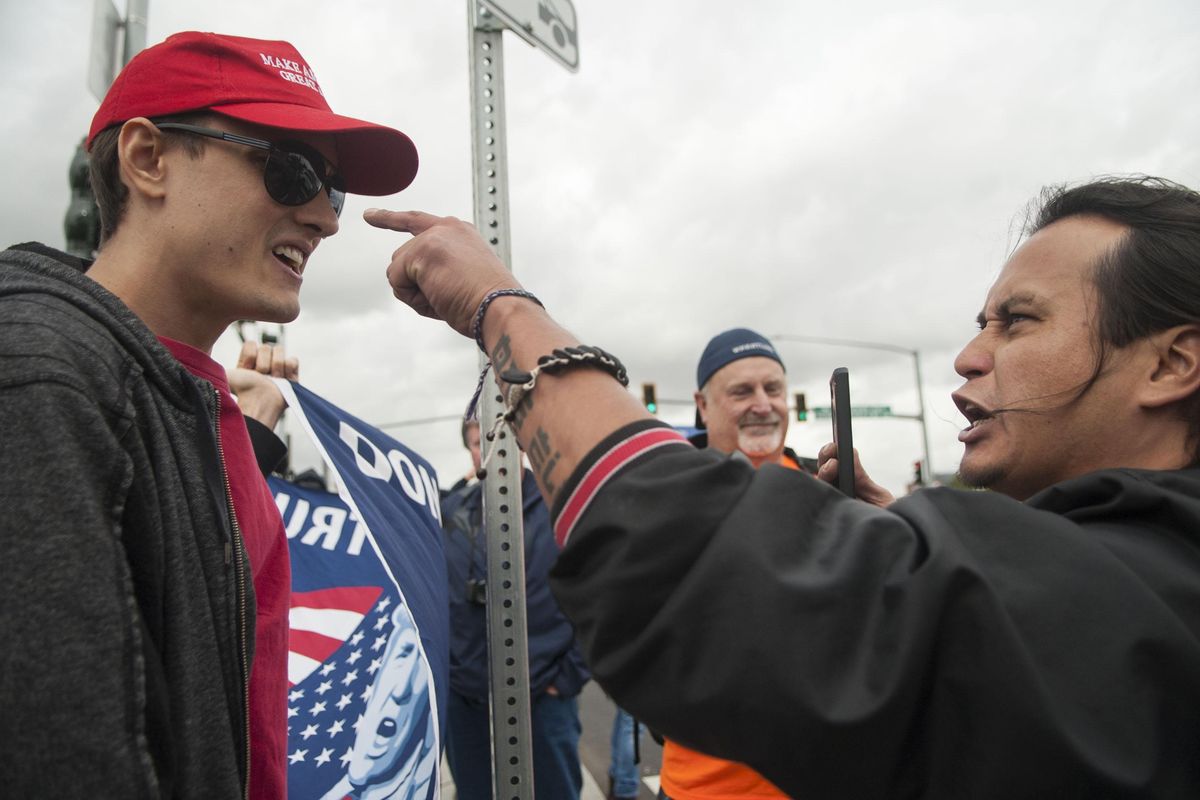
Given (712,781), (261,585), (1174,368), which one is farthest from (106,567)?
(712,781)

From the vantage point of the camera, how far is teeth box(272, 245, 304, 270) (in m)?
1.76

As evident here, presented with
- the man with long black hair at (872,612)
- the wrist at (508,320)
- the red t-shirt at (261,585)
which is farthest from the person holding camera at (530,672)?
the man with long black hair at (872,612)

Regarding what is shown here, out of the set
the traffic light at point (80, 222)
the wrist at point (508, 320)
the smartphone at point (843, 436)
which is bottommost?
the smartphone at point (843, 436)

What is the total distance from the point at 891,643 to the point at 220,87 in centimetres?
165

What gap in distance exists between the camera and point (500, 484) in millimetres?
1763

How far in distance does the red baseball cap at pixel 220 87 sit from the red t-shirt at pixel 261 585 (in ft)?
1.62

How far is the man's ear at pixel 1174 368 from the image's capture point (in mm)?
1239

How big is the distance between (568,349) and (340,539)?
1.67m

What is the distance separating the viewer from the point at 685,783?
2.36m

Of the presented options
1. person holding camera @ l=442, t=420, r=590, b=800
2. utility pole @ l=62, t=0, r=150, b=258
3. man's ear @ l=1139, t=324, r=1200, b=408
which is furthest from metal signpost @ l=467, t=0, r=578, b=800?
utility pole @ l=62, t=0, r=150, b=258

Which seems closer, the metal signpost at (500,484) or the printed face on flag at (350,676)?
the metal signpost at (500,484)

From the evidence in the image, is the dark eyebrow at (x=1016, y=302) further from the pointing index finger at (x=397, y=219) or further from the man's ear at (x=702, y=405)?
the man's ear at (x=702, y=405)

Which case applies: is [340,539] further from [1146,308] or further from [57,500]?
[1146,308]

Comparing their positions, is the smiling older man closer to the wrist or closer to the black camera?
the black camera
